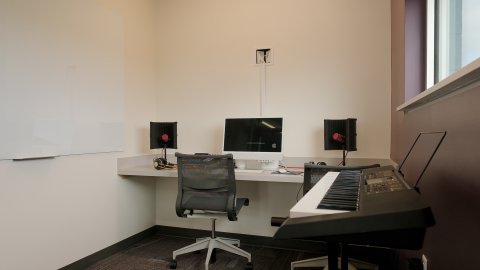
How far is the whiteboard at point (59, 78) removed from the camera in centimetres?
210

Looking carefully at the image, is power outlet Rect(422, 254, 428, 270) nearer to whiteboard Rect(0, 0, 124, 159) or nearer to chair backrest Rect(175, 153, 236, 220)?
chair backrest Rect(175, 153, 236, 220)

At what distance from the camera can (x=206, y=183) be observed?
2539mm

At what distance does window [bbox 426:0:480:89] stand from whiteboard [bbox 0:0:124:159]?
8.90 feet

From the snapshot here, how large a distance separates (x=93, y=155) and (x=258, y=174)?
1.55 m

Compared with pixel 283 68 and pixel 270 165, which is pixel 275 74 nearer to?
pixel 283 68

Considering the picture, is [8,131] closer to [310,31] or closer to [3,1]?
[3,1]

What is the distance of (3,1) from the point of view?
6.73ft

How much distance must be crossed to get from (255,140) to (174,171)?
86 centimetres

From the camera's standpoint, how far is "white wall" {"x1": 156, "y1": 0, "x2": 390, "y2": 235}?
292 centimetres

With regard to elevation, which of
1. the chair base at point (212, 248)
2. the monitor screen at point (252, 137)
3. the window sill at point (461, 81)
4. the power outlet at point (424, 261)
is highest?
the window sill at point (461, 81)

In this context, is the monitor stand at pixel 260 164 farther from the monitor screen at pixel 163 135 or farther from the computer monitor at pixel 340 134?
the monitor screen at pixel 163 135

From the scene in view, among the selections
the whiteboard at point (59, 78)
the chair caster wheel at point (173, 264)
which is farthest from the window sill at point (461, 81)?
the whiteboard at point (59, 78)

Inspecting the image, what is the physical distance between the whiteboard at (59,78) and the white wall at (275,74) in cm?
76

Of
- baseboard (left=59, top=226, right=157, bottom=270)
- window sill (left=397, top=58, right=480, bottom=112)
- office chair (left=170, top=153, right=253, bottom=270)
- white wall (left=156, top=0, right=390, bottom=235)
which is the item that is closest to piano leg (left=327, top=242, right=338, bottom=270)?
window sill (left=397, top=58, right=480, bottom=112)
